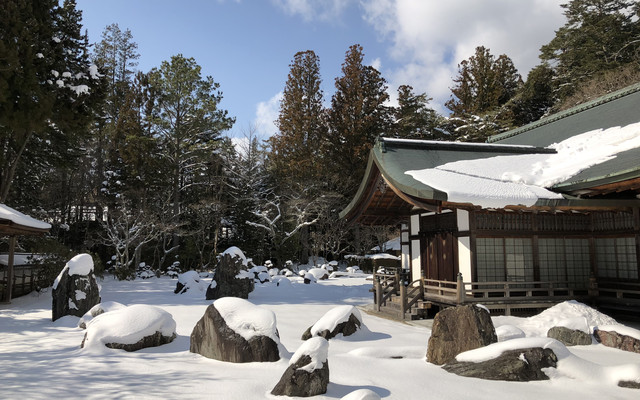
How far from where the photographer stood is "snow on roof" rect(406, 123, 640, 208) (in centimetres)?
1060

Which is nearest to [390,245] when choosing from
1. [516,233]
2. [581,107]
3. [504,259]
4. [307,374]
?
[581,107]

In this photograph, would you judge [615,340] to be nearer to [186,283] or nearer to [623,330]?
[623,330]

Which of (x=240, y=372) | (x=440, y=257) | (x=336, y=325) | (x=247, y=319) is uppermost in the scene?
(x=440, y=257)

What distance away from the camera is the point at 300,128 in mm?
35656

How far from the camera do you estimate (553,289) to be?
11.6m

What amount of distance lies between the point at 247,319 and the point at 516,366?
4138mm

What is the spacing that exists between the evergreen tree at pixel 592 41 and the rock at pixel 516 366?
95.1 feet

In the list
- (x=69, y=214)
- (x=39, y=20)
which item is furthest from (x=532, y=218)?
(x=69, y=214)

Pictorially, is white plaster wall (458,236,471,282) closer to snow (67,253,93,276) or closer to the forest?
snow (67,253,93,276)

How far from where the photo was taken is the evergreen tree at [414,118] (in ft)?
122

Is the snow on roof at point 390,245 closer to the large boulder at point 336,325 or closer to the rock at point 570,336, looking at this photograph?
the rock at point 570,336

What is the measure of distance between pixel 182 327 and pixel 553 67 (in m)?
36.6

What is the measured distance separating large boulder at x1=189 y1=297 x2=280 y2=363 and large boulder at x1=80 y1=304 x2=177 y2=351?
88cm

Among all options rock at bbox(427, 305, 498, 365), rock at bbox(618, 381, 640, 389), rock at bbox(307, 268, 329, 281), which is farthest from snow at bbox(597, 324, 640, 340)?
rock at bbox(307, 268, 329, 281)
